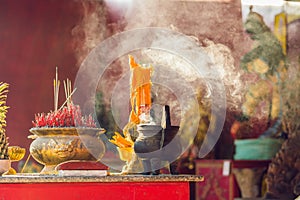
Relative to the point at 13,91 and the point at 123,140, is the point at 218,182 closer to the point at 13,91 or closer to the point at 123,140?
the point at 13,91

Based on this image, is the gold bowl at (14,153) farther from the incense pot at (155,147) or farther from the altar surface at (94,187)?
the incense pot at (155,147)

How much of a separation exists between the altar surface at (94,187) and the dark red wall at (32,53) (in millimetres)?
3616

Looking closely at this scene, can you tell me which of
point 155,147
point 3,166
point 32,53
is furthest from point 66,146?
point 32,53

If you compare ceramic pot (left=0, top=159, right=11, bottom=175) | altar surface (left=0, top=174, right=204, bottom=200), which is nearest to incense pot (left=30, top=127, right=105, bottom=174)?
ceramic pot (left=0, top=159, right=11, bottom=175)

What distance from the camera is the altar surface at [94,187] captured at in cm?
236

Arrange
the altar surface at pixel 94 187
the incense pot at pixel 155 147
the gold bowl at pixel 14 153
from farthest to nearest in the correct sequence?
1. the gold bowl at pixel 14 153
2. the incense pot at pixel 155 147
3. the altar surface at pixel 94 187

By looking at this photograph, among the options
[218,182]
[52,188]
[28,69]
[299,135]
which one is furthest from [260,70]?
[52,188]

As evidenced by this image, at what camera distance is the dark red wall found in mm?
6000

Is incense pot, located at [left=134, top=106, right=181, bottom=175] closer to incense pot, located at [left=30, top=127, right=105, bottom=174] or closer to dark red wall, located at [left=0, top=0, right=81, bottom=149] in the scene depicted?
incense pot, located at [left=30, top=127, right=105, bottom=174]

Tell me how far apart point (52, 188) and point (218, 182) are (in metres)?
4.09

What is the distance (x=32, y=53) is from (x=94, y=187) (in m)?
3.97

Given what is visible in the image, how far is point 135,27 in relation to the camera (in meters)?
6.42

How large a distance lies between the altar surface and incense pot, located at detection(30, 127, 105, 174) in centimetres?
24

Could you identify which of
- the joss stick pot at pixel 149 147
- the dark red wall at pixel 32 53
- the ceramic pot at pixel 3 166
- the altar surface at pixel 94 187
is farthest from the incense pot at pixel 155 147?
the dark red wall at pixel 32 53
